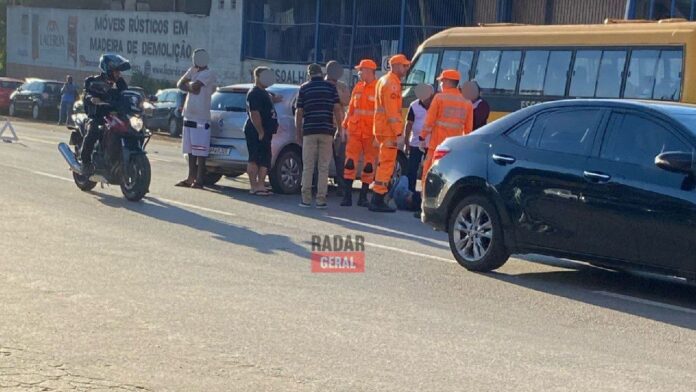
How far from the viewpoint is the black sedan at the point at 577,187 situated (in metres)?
9.11

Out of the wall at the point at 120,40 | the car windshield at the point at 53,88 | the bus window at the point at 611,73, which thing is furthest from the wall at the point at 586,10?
the car windshield at the point at 53,88

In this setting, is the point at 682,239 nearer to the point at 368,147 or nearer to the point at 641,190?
the point at 641,190

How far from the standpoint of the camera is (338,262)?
36.0 feet

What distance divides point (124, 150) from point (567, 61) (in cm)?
850

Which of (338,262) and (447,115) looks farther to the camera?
(447,115)

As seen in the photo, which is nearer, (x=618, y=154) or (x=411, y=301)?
(x=411, y=301)

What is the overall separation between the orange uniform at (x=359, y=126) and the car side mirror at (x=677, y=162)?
6614mm

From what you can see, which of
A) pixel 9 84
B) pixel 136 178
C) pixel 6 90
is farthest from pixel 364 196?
pixel 9 84

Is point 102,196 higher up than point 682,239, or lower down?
lower down

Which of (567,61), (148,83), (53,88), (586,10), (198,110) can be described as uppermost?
(586,10)

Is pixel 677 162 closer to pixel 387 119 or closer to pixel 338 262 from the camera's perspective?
pixel 338 262

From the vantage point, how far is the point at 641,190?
365 inches

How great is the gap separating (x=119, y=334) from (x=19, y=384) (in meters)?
1.24

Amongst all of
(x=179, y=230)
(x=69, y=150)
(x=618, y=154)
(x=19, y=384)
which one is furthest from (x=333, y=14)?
(x=19, y=384)
